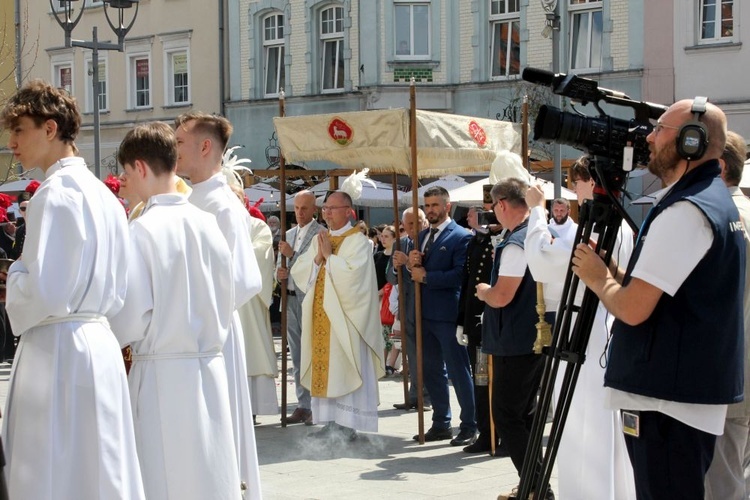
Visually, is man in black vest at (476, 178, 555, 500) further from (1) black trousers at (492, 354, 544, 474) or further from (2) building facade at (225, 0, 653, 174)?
(2) building facade at (225, 0, 653, 174)

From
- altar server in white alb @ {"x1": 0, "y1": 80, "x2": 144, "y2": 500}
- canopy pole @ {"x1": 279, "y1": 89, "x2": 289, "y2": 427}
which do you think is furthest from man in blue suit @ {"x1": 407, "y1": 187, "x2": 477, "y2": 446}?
altar server in white alb @ {"x1": 0, "y1": 80, "x2": 144, "y2": 500}

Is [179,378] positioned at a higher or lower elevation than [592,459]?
higher

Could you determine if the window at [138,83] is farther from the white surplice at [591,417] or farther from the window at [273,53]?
the white surplice at [591,417]

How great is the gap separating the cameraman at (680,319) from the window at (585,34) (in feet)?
70.8

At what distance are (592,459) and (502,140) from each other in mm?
4394

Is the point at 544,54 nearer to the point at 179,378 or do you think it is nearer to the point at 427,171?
the point at 427,171

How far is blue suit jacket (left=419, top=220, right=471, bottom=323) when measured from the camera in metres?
9.91

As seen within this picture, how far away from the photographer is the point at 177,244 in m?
5.31

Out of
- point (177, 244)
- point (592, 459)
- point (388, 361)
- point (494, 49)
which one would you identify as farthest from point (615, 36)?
point (177, 244)

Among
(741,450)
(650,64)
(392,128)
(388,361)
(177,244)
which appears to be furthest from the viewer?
(650,64)

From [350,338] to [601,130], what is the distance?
544 cm

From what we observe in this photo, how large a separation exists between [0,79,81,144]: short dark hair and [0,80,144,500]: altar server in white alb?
228 millimetres

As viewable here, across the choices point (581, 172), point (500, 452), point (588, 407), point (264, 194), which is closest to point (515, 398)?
point (588, 407)

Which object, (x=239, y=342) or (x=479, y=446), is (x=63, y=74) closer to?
(x=479, y=446)
